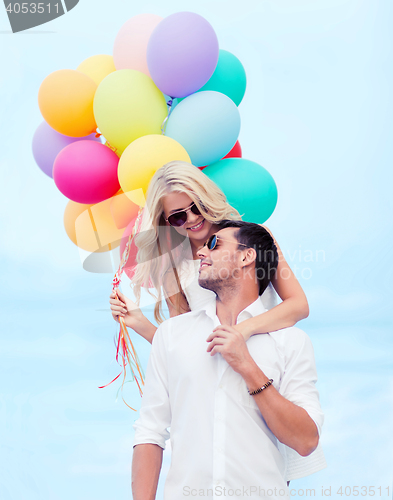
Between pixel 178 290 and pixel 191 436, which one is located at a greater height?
pixel 178 290

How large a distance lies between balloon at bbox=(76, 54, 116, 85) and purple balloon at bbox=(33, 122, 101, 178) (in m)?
0.37

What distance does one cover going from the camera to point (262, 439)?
1502 millimetres

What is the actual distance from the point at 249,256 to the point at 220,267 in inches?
5.4

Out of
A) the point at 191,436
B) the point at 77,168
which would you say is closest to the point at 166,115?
the point at 77,168

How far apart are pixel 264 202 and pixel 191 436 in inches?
55.5

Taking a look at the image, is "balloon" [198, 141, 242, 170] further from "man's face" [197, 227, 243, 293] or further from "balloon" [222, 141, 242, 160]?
"man's face" [197, 227, 243, 293]

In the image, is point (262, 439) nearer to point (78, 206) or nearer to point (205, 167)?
point (205, 167)

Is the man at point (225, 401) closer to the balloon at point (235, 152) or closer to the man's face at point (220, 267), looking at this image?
the man's face at point (220, 267)

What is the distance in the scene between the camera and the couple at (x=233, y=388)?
1453mm

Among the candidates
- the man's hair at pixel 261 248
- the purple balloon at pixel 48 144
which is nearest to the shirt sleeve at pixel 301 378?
the man's hair at pixel 261 248

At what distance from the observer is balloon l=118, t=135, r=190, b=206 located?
2.23 m

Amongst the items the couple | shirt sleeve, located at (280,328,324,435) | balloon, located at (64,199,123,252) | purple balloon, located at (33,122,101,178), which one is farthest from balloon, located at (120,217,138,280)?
shirt sleeve, located at (280,328,324,435)

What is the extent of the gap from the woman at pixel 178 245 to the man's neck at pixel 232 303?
0.51ft

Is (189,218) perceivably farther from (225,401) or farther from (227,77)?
(227,77)
